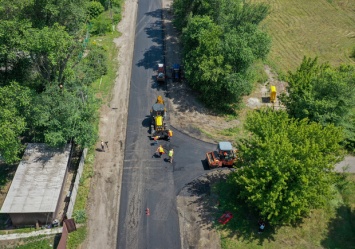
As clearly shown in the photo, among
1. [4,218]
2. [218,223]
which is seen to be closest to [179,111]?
[218,223]

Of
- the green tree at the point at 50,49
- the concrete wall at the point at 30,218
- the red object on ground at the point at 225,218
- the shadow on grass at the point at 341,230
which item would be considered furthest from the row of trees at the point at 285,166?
the green tree at the point at 50,49

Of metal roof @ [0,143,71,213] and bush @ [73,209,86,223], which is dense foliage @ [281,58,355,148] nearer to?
bush @ [73,209,86,223]

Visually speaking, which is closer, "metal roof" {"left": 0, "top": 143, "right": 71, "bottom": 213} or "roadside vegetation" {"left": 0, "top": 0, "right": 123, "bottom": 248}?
"metal roof" {"left": 0, "top": 143, "right": 71, "bottom": 213}

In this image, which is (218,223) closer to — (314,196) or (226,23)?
(314,196)

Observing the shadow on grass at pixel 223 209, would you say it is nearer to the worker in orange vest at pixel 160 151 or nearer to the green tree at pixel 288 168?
the green tree at pixel 288 168

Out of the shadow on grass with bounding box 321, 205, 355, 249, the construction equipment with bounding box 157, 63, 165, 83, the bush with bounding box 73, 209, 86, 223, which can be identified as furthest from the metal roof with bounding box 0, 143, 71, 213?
the shadow on grass with bounding box 321, 205, 355, 249

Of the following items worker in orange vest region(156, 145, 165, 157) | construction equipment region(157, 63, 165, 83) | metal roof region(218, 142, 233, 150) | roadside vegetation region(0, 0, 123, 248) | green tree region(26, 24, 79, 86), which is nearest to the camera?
roadside vegetation region(0, 0, 123, 248)
